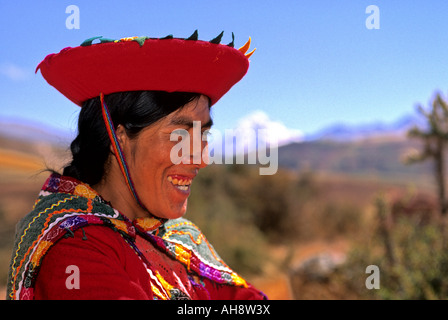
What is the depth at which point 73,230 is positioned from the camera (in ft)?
5.49

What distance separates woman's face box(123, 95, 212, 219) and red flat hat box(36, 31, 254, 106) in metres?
0.13

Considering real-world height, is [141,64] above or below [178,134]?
above

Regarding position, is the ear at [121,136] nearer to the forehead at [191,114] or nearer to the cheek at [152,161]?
the cheek at [152,161]

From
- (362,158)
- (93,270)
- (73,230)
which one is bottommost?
(93,270)

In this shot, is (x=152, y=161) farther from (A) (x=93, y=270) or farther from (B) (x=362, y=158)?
(B) (x=362, y=158)

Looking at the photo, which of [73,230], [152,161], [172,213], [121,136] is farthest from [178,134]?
[73,230]

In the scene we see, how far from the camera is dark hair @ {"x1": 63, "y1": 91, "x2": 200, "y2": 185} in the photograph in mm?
1926

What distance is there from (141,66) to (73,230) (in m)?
0.73

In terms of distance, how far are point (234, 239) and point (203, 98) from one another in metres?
7.59

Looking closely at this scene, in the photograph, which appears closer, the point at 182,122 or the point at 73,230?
the point at 73,230

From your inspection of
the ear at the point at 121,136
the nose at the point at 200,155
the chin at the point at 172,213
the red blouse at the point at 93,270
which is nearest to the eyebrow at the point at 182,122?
the nose at the point at 200,155

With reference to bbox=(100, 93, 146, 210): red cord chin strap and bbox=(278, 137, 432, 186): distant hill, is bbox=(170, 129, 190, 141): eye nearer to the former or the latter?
bbox=(100, 93, 146, 210): red cord chin strap

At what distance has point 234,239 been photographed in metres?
9.42
